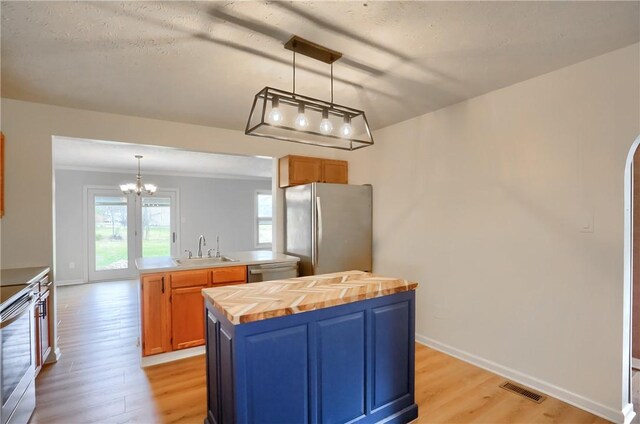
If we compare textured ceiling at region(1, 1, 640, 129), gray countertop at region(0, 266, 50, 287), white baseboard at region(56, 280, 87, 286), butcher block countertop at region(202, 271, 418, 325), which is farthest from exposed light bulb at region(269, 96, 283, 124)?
white baseboard at region(56, 280, 87, 286)

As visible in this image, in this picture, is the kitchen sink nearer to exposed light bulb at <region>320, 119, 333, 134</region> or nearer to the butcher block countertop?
the butcher block countertop

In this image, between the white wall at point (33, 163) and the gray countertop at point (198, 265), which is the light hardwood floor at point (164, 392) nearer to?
the gray countertop at point (198, 265)

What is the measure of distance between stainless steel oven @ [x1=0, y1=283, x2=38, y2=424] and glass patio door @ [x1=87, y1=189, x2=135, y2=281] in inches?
192

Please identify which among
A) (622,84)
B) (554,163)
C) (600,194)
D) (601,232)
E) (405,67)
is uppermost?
(405,67)

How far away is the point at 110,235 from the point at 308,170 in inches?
204

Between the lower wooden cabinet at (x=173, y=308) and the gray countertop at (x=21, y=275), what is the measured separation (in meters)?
0.77

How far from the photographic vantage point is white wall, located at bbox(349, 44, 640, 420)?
7.02 ft

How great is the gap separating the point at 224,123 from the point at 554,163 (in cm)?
317

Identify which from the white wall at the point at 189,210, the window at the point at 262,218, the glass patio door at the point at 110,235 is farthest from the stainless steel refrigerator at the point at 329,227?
the glass patio door at the point at 110,235

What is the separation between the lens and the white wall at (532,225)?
7.02 ft

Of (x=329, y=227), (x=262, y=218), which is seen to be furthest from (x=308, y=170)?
(x=262, y=218)

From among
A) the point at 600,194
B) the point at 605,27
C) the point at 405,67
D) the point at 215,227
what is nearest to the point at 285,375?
the point at 405,67

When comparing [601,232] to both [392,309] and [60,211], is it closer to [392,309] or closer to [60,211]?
[392,309]

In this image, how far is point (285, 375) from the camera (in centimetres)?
168
